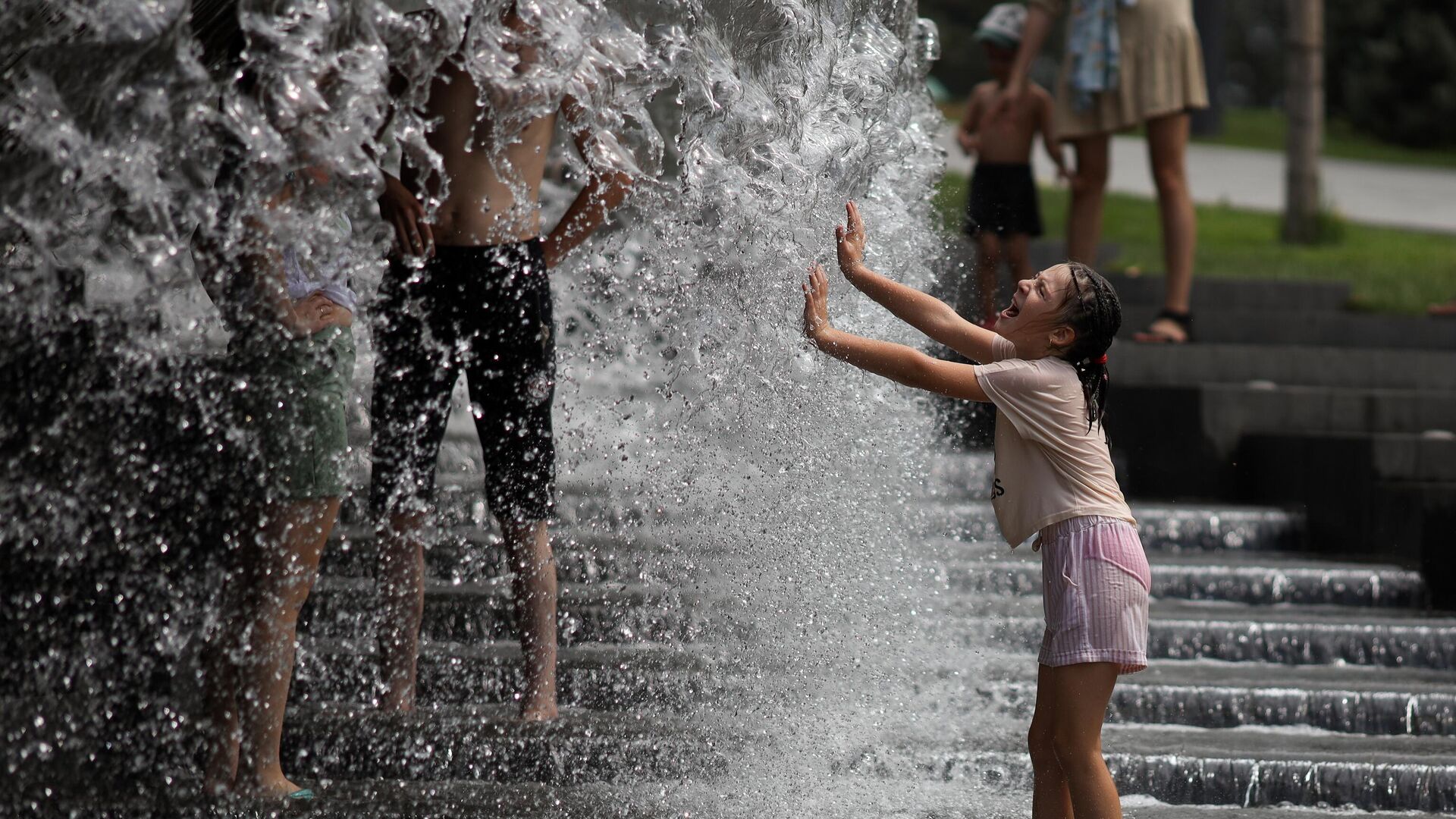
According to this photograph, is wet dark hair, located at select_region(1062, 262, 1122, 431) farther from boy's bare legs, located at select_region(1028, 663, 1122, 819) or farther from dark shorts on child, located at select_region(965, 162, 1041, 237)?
dark shorts on child, located at select_region(965, 162, 1041, 237)

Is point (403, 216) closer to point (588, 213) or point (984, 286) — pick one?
point (588, 213)

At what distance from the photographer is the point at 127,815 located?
3.47 m

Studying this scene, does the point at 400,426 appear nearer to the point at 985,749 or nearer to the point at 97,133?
the point at 97,133

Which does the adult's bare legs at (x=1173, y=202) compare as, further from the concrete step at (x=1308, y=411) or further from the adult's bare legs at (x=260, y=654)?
the adult's bare legs at (x=260, y=654)

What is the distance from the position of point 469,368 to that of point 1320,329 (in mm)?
5247

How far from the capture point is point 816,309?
346cm

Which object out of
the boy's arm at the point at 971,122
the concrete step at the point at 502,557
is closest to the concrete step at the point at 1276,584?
the concrete step at the point at 502,557

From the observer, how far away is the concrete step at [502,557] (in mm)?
4715

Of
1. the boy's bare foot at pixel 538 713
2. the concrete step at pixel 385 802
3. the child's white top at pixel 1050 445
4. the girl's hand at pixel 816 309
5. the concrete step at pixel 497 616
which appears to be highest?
the girl's hand at pixel 816 309

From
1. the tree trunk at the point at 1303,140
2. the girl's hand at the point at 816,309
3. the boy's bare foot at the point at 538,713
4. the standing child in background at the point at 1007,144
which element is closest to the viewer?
the girl's hand at the point at 816,309

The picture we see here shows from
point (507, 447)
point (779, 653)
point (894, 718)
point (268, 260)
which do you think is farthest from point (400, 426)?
point (894, 718)

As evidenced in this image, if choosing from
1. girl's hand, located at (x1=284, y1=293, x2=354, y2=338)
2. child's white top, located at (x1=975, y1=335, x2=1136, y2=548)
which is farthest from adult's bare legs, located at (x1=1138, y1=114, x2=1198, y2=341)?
girl's hand, located at (x1=284, y1=293, x2=354, y2=338)

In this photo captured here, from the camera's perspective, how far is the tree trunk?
528 inches

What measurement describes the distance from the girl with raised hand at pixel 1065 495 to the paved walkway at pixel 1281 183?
39.2 feet
